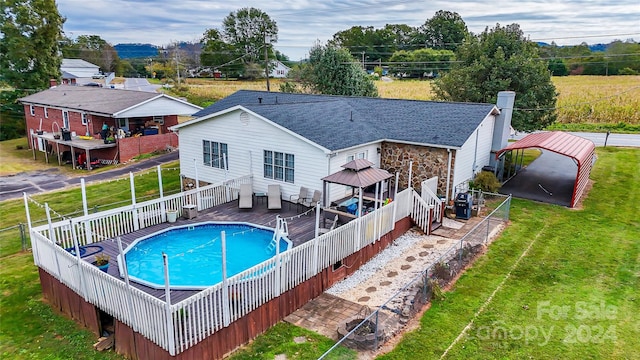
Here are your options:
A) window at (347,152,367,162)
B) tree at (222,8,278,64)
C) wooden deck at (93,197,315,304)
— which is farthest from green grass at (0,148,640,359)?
tree at (222,8,278,64)

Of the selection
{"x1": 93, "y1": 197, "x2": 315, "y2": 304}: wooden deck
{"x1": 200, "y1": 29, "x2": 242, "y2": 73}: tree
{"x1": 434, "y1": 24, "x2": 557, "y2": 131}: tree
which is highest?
{"x1": 200, "y1": 29, "x2": 242, "y2": 73}: tree

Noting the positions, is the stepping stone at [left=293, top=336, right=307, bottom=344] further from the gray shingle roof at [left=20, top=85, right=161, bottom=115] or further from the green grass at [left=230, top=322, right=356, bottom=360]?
the gray shingle roof at [left=20, top=85, right=161, bottom=115]

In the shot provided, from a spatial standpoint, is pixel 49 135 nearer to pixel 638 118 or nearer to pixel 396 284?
pixel 396 284

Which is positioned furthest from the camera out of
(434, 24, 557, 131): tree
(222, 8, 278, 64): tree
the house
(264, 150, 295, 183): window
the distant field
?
(222, 8, 278, 64): tree

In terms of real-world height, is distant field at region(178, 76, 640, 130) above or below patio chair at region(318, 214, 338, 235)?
above

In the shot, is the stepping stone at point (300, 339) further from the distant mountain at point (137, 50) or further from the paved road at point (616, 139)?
the distant mountain at point (137, 50)

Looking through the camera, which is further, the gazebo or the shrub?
the shrub

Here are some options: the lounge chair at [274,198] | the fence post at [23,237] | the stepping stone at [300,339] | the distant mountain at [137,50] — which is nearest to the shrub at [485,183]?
the lounge chair at [274,198]
